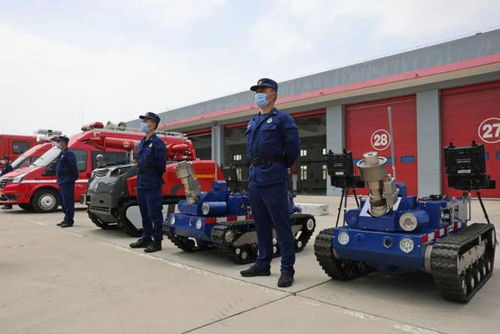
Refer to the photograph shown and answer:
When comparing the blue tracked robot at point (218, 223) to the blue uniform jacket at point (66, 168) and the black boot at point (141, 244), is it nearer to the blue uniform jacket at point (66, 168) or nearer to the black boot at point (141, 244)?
the black boot at point (141, 244)

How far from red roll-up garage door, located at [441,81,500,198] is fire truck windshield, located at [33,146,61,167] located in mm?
13340

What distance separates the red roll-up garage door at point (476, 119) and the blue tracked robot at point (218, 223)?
11.3 m


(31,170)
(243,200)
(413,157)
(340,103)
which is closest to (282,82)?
(340,103)

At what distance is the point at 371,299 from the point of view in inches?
136

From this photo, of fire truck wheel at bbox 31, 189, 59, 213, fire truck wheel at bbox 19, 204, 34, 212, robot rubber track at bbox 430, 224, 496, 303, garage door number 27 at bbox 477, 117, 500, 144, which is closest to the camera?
robot rubber track at bbox 430, 224, 496, 303

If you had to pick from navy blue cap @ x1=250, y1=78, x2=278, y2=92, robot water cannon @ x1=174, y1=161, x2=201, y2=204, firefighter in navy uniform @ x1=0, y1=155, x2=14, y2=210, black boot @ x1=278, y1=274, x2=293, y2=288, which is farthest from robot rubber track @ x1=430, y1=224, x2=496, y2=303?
firefighter in navy uniform @ x1=0, y1=155, x2=14, y2=210

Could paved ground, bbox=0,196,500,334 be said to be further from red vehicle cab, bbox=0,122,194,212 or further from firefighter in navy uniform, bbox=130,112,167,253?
red vehicle cab, bbox=0,122,194,212

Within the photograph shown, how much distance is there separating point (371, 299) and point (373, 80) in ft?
46.1

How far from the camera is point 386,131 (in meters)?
16.9

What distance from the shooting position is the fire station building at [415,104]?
14250mm

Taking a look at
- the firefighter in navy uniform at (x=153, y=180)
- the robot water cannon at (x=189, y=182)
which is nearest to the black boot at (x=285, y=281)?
the robot water cannon at (x=189, y=182)

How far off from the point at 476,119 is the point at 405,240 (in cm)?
1336

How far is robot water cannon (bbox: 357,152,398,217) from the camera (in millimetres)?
3512

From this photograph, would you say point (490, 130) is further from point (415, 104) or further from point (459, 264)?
point (459, 264)
